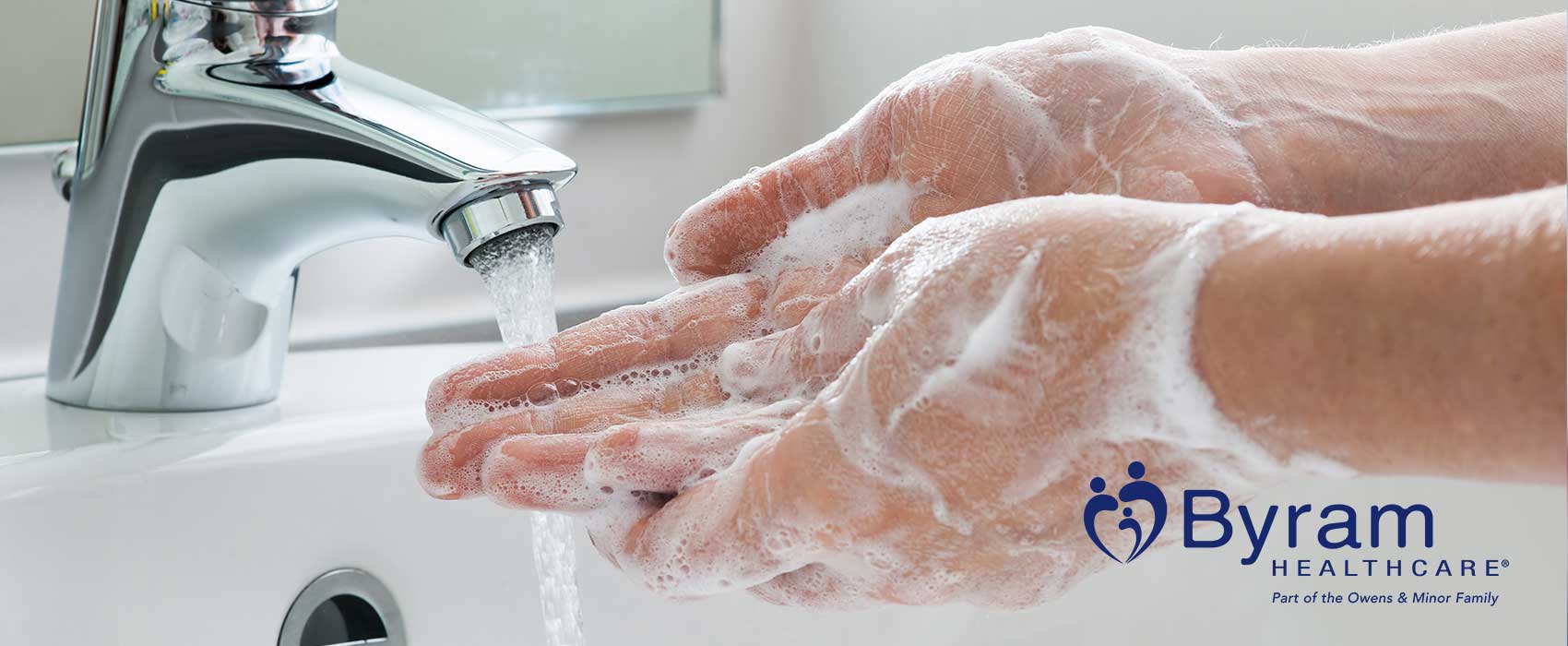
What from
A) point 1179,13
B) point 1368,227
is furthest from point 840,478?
point 1179,13

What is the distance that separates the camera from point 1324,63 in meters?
0.59

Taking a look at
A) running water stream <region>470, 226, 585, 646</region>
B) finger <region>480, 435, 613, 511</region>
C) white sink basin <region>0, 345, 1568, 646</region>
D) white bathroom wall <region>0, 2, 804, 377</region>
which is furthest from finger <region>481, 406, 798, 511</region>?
white bathroom wall <region>0, 2, 804, 377</region>

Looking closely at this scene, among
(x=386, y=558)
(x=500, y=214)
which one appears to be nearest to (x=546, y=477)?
(x=500, y=214)

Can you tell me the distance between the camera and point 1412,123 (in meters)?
0.57

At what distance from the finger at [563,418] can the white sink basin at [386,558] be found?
0.57 ft

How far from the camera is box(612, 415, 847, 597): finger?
0.41 metres

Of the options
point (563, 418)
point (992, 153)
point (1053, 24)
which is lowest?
point (563, 418)

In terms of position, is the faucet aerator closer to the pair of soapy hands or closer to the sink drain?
the pair of soapy hands

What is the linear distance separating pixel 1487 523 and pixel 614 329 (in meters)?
0.48

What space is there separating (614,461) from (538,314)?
0.15 meters

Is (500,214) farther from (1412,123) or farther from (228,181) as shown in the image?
(1412,123)

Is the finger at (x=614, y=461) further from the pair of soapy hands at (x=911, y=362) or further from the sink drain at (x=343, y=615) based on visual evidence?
the sink drain at (x=343, y=615)

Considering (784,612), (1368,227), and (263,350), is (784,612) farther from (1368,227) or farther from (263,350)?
(1368,227)

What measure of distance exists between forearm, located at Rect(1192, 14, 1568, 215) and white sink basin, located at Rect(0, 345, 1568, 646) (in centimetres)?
21
